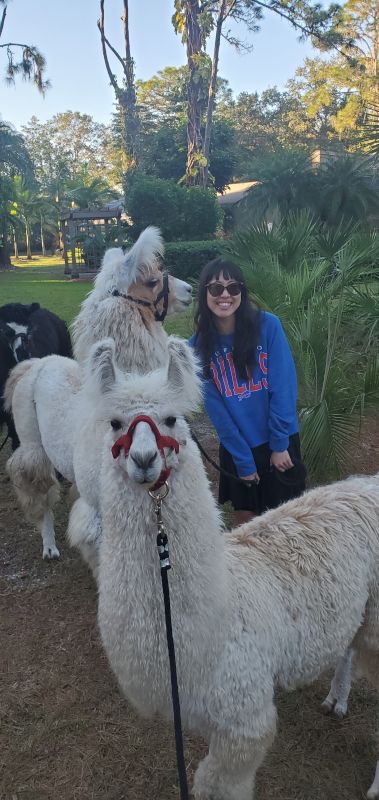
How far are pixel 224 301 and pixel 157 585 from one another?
149 centimetres

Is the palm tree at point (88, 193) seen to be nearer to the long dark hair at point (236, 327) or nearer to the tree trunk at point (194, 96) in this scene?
the tree trunk at point (194, 96)

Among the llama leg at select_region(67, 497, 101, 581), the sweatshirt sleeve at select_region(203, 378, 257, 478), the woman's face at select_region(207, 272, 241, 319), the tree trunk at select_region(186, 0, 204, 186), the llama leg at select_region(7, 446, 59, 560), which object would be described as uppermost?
the tree trunk at select_region(186, 0, 204, 186)

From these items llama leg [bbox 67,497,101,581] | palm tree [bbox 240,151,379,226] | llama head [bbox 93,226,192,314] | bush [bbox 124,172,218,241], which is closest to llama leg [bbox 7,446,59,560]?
llama leg [bbox 67,497,101,581]

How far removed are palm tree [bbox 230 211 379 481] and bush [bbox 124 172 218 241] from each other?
59.3 feet

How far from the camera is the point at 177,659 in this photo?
1737 mm

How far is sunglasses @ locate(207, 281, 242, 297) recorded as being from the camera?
8.75 ft

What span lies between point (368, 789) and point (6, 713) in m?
1.79

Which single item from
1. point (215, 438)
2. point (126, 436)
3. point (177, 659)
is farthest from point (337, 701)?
point (215, 438)

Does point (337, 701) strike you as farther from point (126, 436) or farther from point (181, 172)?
point (181, 172)

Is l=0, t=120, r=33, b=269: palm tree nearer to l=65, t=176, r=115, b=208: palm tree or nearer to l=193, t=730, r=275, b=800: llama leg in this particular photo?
l=65, t=176, r=115, b=208: palm tree

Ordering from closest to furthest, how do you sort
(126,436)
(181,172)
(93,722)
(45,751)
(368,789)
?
(126,436), (368,789), (45,751), (93,722), (181,172)

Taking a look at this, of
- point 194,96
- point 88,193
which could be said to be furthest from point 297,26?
point 88,193

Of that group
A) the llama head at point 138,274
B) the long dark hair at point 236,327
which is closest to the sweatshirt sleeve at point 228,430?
the long dark hair at point 236,327

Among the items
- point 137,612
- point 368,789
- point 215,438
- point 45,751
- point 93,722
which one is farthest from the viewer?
point 215,438
